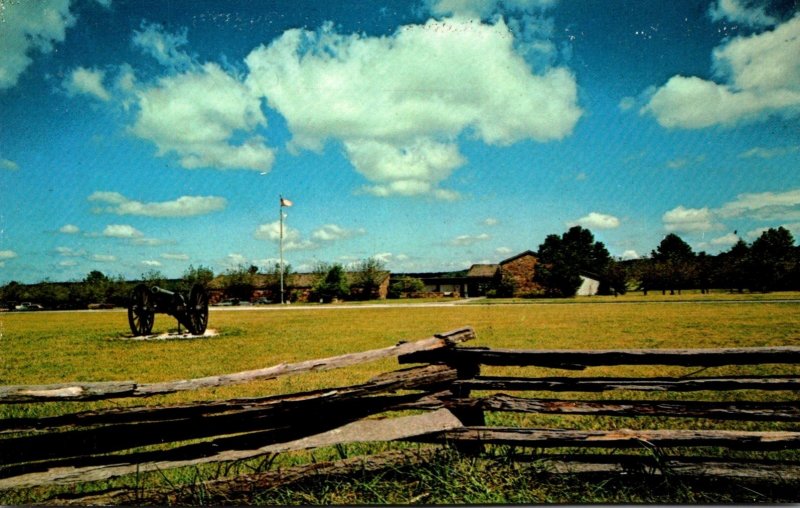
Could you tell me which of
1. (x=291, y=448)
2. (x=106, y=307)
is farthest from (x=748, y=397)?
(x=106, y=307)

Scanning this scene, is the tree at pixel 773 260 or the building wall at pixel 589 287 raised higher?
the tree at pixel 773 260

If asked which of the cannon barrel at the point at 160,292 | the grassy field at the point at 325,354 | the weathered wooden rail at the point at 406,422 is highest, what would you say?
the cannon barrel at the point at 160,292

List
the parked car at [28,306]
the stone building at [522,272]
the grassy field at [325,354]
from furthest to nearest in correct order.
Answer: the stone building at [522,272], the parked car at [28,306], the grassy field at [325,354]

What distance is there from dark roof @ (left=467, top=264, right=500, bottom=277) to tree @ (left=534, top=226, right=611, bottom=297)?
25796mm

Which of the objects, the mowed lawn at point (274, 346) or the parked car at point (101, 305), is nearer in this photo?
the mowed lawn at point (274, 346)

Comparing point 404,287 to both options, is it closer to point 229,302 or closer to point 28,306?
point 229,302

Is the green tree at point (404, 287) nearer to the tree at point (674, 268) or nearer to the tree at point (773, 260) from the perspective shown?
the tree at point (674, 268)

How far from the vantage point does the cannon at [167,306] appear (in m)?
12.1

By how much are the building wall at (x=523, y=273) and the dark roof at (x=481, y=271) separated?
930 inches

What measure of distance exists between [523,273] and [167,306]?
33500 millimetres

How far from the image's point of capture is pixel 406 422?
3094mm

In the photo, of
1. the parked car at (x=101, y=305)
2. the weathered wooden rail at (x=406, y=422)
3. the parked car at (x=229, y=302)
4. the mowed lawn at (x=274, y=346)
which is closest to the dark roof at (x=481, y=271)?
the parked car at (x=229, y=302)

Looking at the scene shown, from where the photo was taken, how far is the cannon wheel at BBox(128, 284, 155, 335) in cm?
1238

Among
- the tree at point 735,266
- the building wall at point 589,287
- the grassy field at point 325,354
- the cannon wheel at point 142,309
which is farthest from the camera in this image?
the building wall at point 589,287
